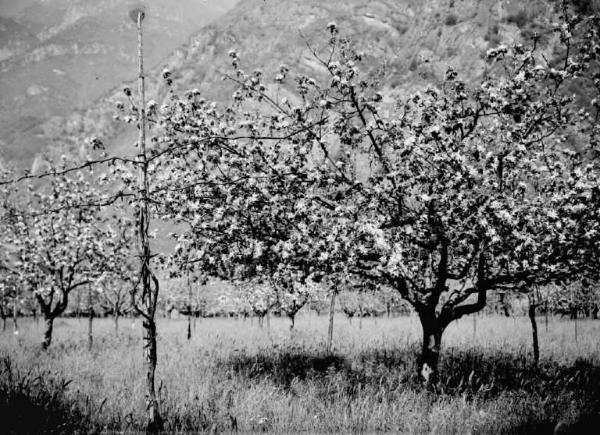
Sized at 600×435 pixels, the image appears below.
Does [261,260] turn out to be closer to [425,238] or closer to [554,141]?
[425,238]

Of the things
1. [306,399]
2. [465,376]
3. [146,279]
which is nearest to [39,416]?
[146,279]

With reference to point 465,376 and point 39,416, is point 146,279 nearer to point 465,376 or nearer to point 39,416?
point 39,416

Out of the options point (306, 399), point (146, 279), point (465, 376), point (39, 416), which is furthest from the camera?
point (465, 376)

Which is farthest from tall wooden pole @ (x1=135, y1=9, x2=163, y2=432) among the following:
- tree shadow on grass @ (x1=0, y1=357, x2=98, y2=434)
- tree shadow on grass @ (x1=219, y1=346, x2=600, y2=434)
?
tree shadow on grass @ (x1=219, y1=346, x2=600, y2=434)

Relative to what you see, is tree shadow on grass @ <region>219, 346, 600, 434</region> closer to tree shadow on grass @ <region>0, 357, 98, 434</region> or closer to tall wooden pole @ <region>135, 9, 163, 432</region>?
tall wooden pole @ <region>135, 9, 163, 432</region>

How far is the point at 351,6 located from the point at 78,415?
686ft

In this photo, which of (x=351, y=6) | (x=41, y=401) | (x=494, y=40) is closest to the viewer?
(x=41, y=401)

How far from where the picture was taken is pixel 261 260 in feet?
30.0

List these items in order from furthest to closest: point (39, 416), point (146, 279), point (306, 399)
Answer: point (306, 399), point (39, 416), point (146, 279)

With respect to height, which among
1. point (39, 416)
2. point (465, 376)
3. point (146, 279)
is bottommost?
point (465, 376)

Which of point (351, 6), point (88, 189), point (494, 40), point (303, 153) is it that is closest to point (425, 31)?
point (494, 40)

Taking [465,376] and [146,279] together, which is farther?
[465,376]

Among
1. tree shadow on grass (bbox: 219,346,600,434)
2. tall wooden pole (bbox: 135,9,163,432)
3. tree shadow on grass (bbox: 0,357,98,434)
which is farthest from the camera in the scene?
tree shadow on grass (bbox: 219,346,600,434)

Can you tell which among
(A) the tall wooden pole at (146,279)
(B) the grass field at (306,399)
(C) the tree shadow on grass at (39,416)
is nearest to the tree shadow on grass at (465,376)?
(B) the grass field at (306,399)
